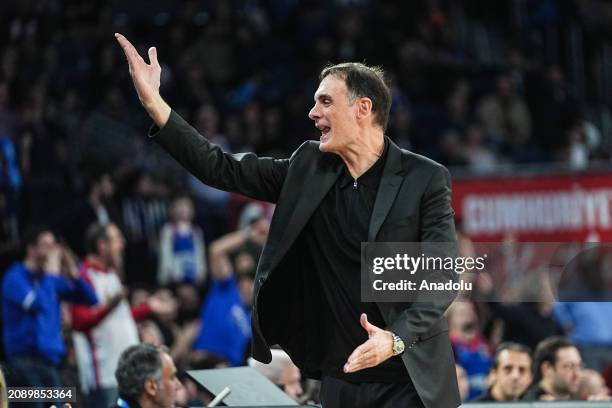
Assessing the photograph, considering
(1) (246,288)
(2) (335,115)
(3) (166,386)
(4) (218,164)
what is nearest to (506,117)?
(1) (246,288)

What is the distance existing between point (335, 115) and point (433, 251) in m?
0.58

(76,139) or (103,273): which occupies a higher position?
(76,139)

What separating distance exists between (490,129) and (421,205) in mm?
11595

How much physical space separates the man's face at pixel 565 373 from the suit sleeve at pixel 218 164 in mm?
3360

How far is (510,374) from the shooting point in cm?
759

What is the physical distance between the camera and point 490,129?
15789mm

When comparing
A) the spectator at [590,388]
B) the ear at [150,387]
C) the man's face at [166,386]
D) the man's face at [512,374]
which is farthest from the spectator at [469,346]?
the ear at [150,387]

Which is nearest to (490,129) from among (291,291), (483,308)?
(483,308)

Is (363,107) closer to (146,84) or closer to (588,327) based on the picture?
(146,84)

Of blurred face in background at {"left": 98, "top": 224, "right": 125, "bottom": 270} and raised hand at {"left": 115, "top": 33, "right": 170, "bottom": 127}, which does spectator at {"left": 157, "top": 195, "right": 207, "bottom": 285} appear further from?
raised hand at {"left": 115, "top": 33, "right": 170, "bottom": 127}

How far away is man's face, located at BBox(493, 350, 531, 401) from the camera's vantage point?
7.49 m

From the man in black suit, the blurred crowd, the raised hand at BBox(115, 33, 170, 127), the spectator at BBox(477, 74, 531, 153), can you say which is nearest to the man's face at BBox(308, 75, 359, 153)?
the man in black suit

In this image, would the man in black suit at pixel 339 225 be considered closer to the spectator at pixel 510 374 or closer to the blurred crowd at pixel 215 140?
the blurred crowd at pixel 215 140

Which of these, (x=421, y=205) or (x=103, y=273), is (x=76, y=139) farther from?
(x=421, y=205)
